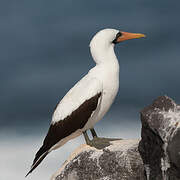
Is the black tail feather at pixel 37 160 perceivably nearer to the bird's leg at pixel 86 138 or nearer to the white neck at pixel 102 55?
the bird's leg at pixel 86 138

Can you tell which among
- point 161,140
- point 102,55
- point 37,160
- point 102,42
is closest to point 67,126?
point 37,160

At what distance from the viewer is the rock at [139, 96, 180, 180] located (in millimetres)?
9320

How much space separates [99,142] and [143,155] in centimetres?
176

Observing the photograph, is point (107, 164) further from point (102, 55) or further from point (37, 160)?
point (102, 55)

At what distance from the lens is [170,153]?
30.4ft

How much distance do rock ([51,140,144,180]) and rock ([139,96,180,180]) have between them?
849 millimetres

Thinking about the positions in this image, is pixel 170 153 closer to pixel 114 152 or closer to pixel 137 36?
pixel 114 152

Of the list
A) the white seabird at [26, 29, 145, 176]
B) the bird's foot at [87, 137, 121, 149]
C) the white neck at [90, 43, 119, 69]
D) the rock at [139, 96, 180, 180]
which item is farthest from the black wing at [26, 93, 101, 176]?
the rock at [139, 96, 180, 180]

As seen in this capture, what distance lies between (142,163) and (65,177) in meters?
1.83

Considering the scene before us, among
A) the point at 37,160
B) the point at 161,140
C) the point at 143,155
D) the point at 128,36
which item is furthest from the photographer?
the point at 128,36

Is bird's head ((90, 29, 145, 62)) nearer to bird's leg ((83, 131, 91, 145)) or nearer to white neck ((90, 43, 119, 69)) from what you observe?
white neck ((90, 43, 119, 69))

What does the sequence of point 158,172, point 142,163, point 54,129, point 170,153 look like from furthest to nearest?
point 54,129 < point 142,163 < point 158,172 < point 170,153

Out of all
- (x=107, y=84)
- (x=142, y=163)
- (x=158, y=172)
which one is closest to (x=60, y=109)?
(x=107, y=84)

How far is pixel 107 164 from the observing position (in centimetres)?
1128
